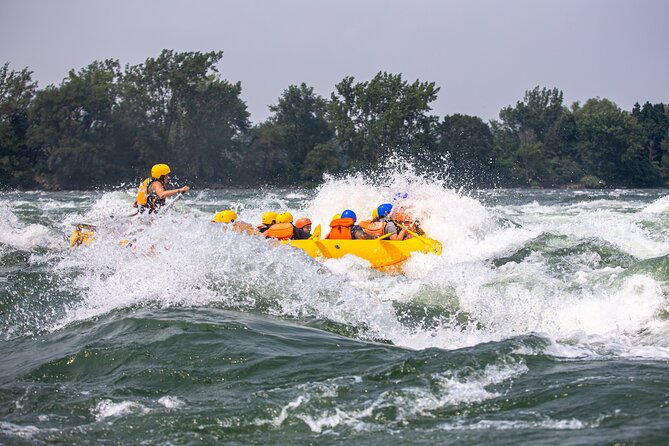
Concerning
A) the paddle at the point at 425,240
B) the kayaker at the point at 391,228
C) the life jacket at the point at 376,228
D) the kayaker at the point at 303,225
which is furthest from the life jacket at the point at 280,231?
the paddle at the point at 425,240

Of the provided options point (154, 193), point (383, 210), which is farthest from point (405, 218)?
point (154, 193)

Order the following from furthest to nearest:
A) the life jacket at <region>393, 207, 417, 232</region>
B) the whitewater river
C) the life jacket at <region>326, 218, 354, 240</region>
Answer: the life jacket at <region>393, 207, 417, 232</region> → the life jacket at <region>326, 218, 354, 240</region> → the whitewater river

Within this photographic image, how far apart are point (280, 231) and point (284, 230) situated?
0.19ft

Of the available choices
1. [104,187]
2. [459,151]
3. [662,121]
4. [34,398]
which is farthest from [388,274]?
[662,121]

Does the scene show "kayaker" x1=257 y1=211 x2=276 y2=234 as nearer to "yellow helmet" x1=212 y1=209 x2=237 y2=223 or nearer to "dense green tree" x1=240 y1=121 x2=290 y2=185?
"yellow helmet" x1=212 y1=209 x2=237 y2=223

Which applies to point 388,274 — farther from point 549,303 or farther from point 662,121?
point 662,121

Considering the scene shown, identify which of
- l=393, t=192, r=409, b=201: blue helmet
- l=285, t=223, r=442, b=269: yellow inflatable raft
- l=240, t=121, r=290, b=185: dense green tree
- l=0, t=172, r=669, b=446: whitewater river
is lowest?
l=0, t=172, r=669, b=446: whitewater river

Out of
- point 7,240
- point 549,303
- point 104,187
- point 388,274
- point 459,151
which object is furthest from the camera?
point 459,151

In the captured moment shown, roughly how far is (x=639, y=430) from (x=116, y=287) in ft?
18.6

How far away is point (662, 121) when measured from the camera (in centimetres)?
7138

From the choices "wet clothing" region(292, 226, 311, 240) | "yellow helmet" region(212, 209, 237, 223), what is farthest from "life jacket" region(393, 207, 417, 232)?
"yellow helmet" region(212, 209, 237, 223)

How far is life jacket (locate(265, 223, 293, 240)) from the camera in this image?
36.8 ft

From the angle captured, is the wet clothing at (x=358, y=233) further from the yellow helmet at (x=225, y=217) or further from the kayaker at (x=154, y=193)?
the kayaker at (x=154, y=193)

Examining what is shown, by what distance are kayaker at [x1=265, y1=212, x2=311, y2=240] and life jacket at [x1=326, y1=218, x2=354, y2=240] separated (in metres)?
0.45
